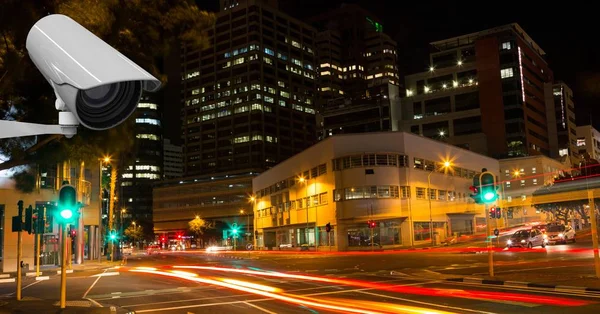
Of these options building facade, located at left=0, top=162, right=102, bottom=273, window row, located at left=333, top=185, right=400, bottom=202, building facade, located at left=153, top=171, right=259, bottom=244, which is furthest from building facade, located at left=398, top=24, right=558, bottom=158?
building facade, located at left=0, top=162, right=102, bottom=273

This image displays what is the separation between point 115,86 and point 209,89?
554ft

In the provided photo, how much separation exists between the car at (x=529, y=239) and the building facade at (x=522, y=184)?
131 ft

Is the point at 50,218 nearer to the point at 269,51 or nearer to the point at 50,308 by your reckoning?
the point at 50,308

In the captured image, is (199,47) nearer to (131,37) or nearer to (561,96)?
(131,37)

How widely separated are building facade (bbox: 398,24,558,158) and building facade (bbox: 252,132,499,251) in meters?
32.8

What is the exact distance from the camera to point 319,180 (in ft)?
230

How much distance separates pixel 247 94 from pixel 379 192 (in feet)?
337

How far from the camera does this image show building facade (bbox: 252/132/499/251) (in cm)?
6375

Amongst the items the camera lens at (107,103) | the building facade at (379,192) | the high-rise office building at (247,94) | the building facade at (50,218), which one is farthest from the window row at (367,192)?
the high-rise office building at (247,94)

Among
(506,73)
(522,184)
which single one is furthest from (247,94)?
(522,184)

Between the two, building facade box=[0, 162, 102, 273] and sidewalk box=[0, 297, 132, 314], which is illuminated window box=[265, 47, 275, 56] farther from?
sidewalk box=[0, 297, 132, 314]

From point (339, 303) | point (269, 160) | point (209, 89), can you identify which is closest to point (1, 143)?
point (339, 303)

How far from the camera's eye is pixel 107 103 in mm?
3084

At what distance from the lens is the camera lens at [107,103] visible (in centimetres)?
296
